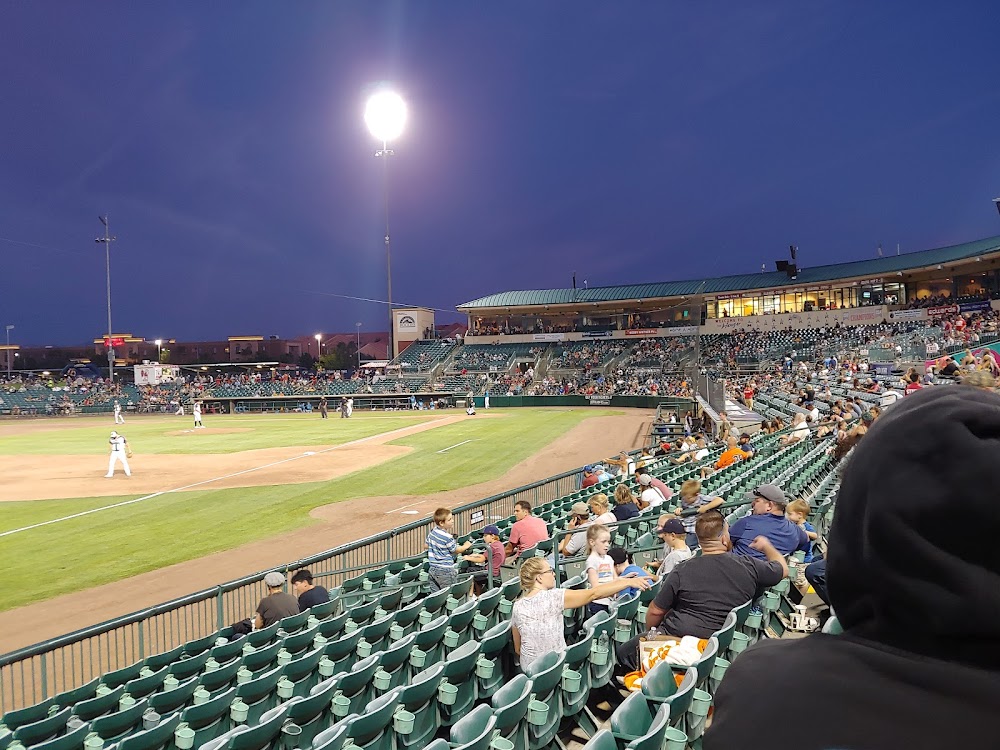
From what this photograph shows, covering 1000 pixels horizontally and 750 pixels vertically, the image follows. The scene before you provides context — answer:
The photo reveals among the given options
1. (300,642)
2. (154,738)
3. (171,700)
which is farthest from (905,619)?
(300,642)

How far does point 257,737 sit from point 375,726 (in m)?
0.88

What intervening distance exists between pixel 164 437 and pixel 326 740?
41.6m

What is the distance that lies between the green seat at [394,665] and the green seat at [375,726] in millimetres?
1081

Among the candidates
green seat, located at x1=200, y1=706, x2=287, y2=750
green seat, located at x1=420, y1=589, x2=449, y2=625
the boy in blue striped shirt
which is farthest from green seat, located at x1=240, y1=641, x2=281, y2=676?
the boy in blue striped shirt

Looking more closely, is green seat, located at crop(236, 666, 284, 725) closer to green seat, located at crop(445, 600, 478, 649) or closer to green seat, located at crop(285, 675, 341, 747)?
green seat, located at crop(285, 675, 341, 747)

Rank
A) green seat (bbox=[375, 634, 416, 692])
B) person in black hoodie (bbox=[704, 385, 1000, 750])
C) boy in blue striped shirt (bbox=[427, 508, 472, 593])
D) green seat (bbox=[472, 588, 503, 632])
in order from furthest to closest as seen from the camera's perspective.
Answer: boy in blue striped shirt (bbox=[427, 508, 472, 593]) → green seat (bbox=[472, 588, 503, 632]) → green seat (bbox=[375, 634, 416, 692]) → person in black hoodie (bbox=[704, 385, 1000, 750])

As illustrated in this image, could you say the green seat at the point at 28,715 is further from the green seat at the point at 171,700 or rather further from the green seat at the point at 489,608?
the green seat at the point at 489,608

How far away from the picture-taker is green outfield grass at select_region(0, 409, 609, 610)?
1477 cm

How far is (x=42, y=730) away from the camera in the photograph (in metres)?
6.16

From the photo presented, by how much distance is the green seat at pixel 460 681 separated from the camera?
5500mm

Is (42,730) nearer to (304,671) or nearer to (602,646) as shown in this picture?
(304,671)

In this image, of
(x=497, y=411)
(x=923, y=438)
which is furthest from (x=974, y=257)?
(x=923, y=438)

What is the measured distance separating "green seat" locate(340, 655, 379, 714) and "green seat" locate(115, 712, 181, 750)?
133 centimetres

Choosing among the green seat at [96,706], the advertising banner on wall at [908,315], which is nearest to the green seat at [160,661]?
the green seat at [96,706]
